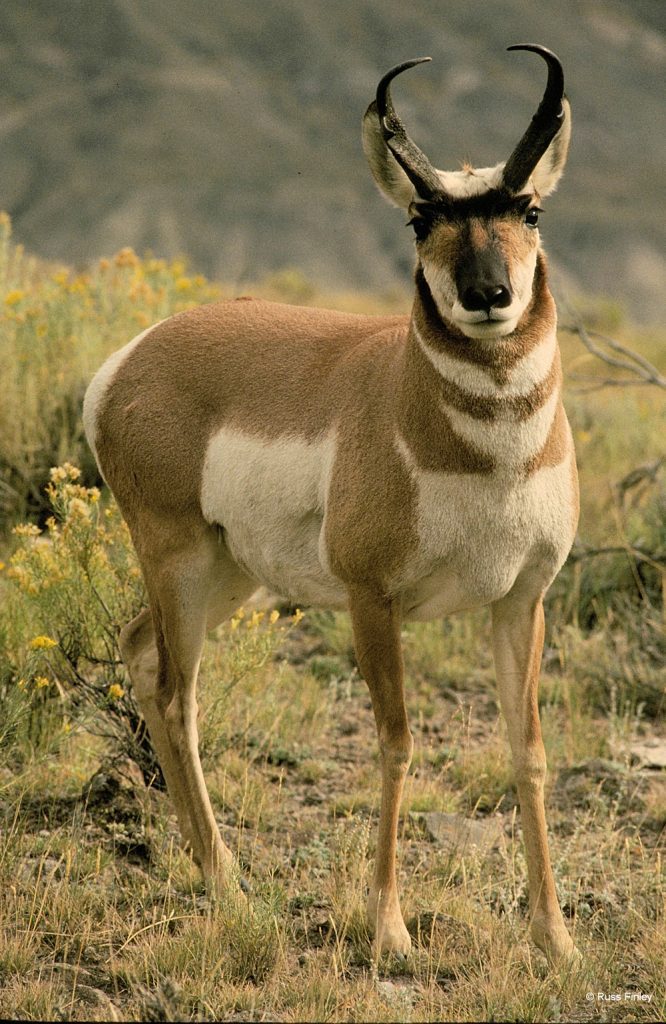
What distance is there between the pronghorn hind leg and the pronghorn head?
1475 mm

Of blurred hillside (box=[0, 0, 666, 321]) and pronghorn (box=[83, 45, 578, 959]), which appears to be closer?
pronghorn (box=[83, 45, 578, 959])

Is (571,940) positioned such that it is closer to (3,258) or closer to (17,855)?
(17,855)

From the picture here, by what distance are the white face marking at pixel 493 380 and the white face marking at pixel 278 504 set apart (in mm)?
586

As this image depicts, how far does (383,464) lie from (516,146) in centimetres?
102

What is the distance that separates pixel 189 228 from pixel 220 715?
192 ft

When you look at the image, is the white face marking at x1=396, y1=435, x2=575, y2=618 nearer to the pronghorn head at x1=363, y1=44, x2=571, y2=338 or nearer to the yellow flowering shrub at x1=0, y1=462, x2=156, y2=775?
the pronghorn head at x1=363, y1=44, x2=571, y2=338

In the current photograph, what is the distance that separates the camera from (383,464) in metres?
3.88

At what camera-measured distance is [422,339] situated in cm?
379

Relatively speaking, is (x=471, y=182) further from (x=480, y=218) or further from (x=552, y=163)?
(x=552, y=163)

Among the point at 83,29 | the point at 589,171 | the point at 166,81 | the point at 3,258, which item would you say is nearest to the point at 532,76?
the point at 589,171

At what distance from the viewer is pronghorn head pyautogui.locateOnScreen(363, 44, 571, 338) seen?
3.42 metres

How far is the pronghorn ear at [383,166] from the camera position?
3701 mm

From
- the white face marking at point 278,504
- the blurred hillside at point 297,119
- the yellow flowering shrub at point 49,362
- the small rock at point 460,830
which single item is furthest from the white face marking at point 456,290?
the blurred hillside at point 297,119

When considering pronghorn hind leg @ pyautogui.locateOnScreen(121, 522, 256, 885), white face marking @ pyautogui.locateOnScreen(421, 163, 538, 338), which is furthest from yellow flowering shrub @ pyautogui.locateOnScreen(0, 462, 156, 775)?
white face marking @ pyautogui.locateOnScreen(421, 163, 538, 338)
